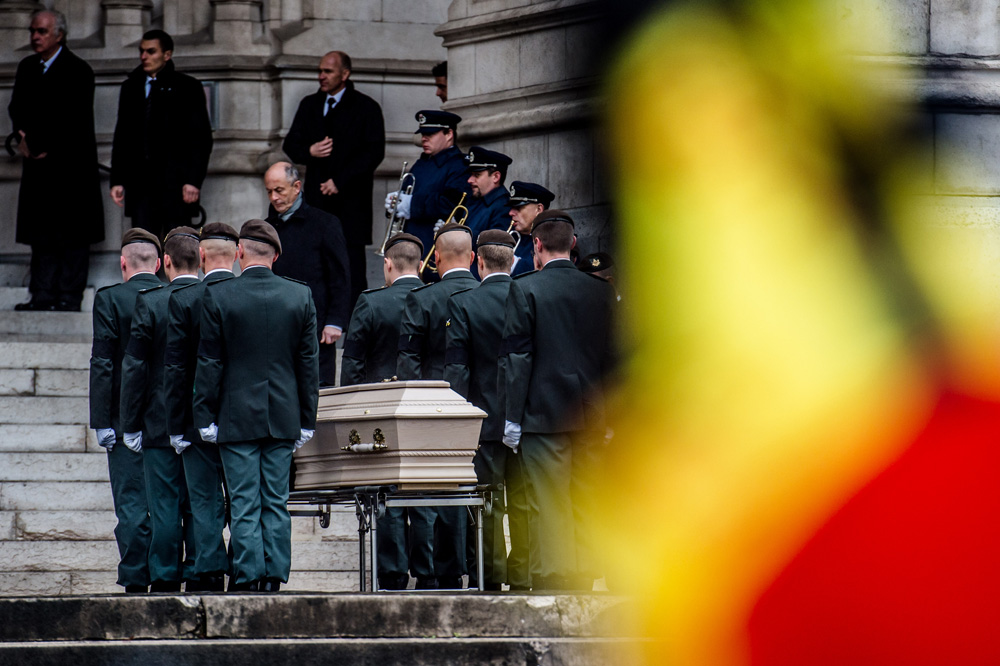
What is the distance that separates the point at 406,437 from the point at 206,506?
1124 mm

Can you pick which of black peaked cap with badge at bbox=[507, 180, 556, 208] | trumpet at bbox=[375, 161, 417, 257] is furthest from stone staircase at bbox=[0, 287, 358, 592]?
trumpet at bbox=[375, 161, 417, 257]

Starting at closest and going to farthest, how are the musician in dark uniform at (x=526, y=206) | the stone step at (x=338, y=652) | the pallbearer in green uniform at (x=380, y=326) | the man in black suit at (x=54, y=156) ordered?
the stone step at (x=338, y=652)
the pallbearer in green uniform at (x=380, y=326)
the musician in dark uniform at (x=526, y=206)
the man in black suit at (x=54, y=156)

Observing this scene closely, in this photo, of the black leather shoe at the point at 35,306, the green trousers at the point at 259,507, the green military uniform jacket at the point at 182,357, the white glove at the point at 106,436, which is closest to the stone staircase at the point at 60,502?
the white glove at the point at 106,436

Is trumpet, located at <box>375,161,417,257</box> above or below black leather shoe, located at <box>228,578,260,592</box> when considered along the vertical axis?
above

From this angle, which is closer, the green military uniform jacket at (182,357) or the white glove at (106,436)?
the green military uniform jacket at (182,357)

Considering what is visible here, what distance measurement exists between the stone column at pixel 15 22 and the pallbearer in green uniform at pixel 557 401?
867 centimetres

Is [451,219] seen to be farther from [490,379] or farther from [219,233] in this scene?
[219,233]

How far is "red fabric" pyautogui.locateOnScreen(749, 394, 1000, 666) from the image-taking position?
432 cm

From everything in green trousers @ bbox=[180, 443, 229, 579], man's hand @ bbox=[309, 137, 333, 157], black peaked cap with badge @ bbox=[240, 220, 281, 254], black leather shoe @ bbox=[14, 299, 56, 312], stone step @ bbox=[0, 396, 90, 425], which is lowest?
green trousers @ bbox=[180, 443, 229, 579]

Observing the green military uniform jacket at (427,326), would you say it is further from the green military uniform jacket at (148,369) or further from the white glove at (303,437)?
the green military uniform jacket at (148,369)

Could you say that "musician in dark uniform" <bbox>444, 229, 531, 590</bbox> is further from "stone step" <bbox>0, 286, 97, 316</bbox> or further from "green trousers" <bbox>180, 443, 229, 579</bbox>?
"stone step" <bbox>0, 286, 97, 316</bbox>

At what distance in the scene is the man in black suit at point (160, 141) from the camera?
13628 mm

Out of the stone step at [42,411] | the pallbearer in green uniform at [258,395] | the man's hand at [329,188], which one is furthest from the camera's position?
the man's hand at [329,188]

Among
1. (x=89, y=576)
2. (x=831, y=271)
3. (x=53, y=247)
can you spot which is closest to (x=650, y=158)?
(x=831, y=271)
